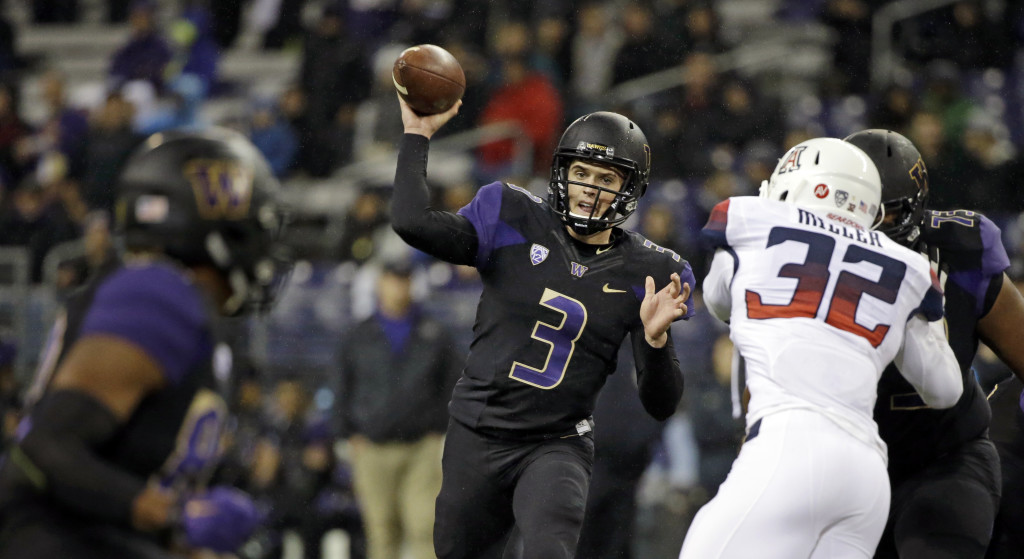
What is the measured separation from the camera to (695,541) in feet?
11.4

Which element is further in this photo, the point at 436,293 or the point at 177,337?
the point at 436,293

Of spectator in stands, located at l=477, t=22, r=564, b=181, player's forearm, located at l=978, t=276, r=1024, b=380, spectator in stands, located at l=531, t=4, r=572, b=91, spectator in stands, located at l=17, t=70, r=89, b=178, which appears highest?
player's forearm, located at l=978, t=276, r=1024, b=380

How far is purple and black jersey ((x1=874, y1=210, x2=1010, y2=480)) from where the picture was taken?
4.39 m

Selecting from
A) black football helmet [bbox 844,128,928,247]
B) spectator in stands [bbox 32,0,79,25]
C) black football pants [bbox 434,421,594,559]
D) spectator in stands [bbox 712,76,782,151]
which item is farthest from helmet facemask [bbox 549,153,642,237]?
spectator in stands [bbox 32,0,79,25]

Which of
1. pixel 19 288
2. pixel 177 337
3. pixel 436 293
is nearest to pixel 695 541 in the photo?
pixel 177 337

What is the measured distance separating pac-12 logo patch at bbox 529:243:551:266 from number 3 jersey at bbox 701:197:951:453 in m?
0.79

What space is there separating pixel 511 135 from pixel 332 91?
2.43 m

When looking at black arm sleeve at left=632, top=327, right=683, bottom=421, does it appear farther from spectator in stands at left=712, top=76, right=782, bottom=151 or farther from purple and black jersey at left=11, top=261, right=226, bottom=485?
spectator in stands at left=712, top=76, right=782, bottom=151

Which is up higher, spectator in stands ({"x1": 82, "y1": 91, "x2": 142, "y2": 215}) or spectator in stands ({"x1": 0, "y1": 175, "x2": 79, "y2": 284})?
spectator in stands ({"x1": 82, "y1": 91, "x2": 142, "y2": 215})

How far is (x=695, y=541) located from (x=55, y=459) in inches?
74.4

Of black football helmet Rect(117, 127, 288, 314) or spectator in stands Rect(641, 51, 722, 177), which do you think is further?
spectator in stands Rect(641, 51, 722, 177)

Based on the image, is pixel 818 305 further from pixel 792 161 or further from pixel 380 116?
pixel 380 116

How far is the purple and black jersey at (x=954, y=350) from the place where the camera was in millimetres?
4391

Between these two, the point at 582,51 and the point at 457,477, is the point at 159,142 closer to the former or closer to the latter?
the point at 457,477
